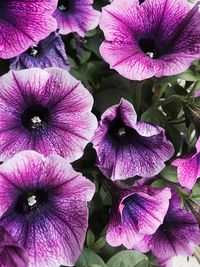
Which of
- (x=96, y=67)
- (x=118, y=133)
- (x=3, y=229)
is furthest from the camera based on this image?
(x=96, y=67)

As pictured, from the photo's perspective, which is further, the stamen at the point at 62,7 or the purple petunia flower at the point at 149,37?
the stamen at the point at 62,7

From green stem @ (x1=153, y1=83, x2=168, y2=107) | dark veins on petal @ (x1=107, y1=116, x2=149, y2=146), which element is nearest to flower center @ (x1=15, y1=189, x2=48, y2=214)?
dark veins on petal @ (x1=107, y1=116, x2=149, y2=146)

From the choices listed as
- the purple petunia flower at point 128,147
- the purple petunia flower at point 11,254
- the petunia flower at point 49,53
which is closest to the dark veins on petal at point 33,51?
the petunia flower at point 49,53

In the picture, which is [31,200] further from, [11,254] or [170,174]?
[170,174]

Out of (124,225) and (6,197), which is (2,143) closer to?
(6,197)

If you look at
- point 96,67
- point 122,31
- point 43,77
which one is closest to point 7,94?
point 43,77

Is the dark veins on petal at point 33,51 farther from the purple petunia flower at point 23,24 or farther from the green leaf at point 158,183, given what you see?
the green leaf at point 158,183

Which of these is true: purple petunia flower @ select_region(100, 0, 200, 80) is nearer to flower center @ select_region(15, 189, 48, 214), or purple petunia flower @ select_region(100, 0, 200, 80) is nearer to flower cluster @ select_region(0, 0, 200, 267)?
flower cluster @ select_region(0, 0, 200, 267)
